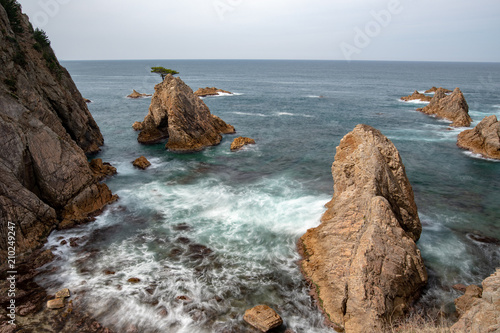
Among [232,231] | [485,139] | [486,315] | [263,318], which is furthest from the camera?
[485,139]

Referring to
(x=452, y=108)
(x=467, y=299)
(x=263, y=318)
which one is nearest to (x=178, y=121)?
(x=263, y=318)

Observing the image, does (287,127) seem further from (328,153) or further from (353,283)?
(353,283)

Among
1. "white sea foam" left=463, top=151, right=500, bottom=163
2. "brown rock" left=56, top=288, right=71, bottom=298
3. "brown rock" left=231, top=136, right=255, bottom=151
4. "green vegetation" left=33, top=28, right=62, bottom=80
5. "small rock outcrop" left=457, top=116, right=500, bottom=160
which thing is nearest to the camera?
"brown rock" left=56, top=288, right=71, bottom=298

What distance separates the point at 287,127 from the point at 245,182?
1070 inches

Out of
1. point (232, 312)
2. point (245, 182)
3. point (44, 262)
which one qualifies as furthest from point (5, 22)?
point (232, 312)

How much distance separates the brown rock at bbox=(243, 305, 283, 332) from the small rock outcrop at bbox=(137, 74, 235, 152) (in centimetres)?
3135

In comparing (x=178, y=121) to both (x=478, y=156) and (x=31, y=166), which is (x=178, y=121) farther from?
(x=478, y=156)

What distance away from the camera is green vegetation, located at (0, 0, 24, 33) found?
103 ft

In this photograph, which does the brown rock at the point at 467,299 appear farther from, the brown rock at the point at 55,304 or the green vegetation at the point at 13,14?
the green vegetation at the point at 13,14

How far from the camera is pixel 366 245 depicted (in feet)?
49.4

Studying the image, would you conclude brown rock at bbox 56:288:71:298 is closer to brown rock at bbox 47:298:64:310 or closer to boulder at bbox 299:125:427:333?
brown rock at bbox 47:298:64:310

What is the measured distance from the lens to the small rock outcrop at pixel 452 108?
55562 mm

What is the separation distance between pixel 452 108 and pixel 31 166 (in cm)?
6943

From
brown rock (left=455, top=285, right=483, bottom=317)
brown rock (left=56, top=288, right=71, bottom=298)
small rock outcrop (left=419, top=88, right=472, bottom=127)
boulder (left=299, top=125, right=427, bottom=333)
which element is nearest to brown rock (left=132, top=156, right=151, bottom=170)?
brown rock (left=56, top=288, right=71, bottom=298)
